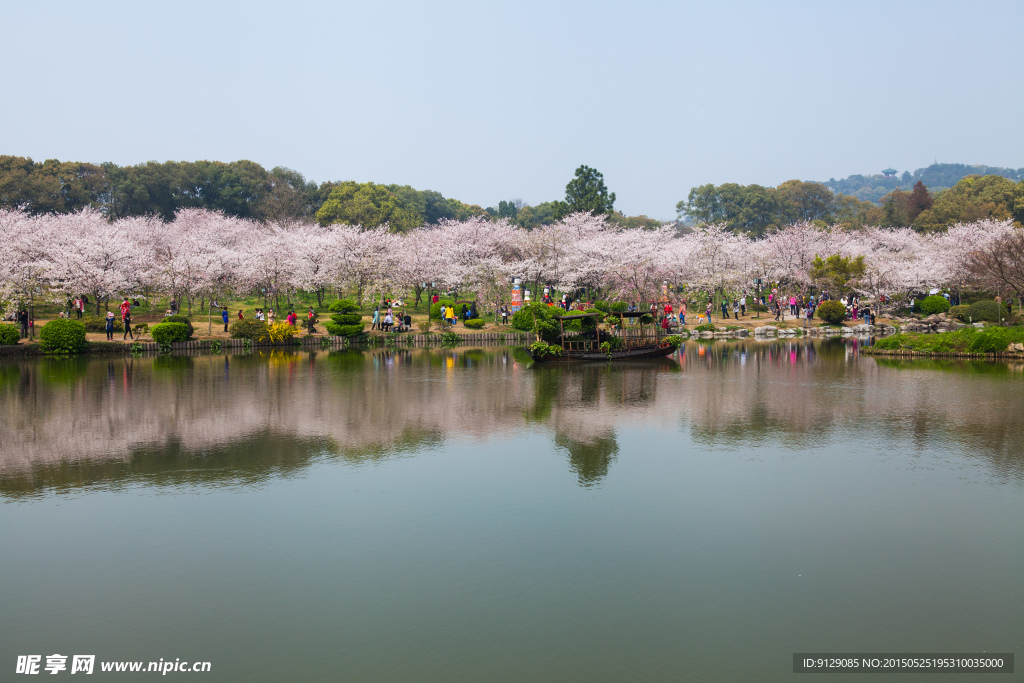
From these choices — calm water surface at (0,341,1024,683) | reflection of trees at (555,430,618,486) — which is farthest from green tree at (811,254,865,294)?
reflection of trees at (555,430,618,486)

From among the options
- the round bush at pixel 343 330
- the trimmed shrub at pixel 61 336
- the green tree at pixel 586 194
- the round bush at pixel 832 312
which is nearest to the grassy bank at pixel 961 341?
the round bush at pixel 832 312

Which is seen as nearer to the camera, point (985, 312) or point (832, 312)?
point (985, 312)

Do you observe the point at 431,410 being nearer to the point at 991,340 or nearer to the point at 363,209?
the point at 991,340

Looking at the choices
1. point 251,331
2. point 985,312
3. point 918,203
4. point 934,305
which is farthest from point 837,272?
point 918,203

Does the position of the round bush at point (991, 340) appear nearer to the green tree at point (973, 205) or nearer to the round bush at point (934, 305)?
the round bush at point (934, 305)

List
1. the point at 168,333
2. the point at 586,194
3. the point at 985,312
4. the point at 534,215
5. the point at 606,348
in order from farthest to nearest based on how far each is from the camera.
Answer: the point at 534,215 → the point at 586,194 → the point at 985,312 → the point at 168,333 → the point at 606,348

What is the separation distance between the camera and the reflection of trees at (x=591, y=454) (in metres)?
13.6

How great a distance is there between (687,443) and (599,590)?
7866 millimetres

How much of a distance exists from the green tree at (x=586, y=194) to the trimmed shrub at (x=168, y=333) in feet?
166

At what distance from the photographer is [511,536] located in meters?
10.5

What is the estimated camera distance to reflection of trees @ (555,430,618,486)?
13641 millimetres

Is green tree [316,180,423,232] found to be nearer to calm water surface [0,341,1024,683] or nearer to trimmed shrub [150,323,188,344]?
trimmed shrub [150,323,188,344]

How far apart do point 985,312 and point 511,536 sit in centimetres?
4834

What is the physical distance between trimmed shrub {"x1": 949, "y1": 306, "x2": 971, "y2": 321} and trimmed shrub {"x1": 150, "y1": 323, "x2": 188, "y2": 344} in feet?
158
